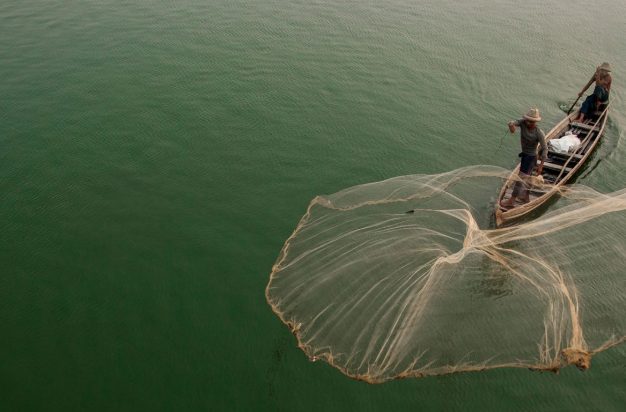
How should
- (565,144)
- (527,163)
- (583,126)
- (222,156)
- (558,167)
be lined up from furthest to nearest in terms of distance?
1. (583,126)
2. (222,156)
3. (565,144)
4. (558,167)
5. (527,163)

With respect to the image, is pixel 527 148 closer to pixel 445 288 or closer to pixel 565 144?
pixel 565 144

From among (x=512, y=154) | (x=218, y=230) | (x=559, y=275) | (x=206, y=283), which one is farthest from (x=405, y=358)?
(x=512, y=154)

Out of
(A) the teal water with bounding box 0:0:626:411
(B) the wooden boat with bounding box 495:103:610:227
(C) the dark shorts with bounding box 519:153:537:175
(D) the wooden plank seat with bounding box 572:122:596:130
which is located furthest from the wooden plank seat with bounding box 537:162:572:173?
(D) the wooden plank seat with bounding box 572:122:596:130

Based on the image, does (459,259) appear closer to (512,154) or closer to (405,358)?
(405,358)

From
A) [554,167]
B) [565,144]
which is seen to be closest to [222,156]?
[554,167]

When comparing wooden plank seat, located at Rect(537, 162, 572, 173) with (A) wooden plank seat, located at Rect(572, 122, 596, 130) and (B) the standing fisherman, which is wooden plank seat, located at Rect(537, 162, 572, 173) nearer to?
(B) the standing fisherman

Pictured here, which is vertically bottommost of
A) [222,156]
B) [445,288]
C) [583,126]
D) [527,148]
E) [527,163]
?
[222,156]
